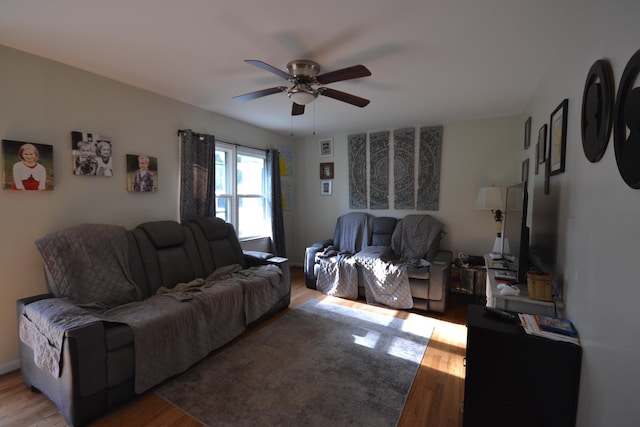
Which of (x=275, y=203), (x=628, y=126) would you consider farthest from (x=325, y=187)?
(x=628, y=126)

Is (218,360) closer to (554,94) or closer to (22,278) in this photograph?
(22,278)

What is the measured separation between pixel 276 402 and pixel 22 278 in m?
2.19

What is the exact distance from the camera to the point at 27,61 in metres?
2.19

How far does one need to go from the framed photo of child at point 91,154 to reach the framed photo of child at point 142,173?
0.18 meters

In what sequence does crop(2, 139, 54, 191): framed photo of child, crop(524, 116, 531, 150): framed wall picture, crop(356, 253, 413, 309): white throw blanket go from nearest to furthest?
crop(2, 139, 54, 191): framed photo of child
crop(524, 116, 531, 150): framed wall picture
crop(356, 253, 413, 309): white throw blanket

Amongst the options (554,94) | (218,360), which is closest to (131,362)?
(218,360)

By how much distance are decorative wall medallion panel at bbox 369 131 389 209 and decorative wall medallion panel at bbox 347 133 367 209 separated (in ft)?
0.37

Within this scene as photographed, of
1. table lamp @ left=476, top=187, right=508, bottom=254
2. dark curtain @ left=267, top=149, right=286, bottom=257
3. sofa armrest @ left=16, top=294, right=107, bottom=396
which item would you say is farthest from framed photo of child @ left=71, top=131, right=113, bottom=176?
table lamp @ left=476, top=187, right=508, bottom=254

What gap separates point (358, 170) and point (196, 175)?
8.01ft

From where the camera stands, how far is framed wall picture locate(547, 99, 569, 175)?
1.77 m

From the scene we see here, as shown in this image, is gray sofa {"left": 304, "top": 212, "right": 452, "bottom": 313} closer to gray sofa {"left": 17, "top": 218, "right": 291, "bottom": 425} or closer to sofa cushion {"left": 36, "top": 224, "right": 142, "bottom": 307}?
gray sofa {"left": 17, "top": 218, "right": 291, "bottom": 425}

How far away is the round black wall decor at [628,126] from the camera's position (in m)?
Result: 0.93

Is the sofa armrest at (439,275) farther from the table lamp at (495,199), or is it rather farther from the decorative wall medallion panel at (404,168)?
the decorative wall medallion panel at (404,168)

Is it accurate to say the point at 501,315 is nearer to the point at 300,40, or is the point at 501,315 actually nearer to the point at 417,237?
the point at 300,40
